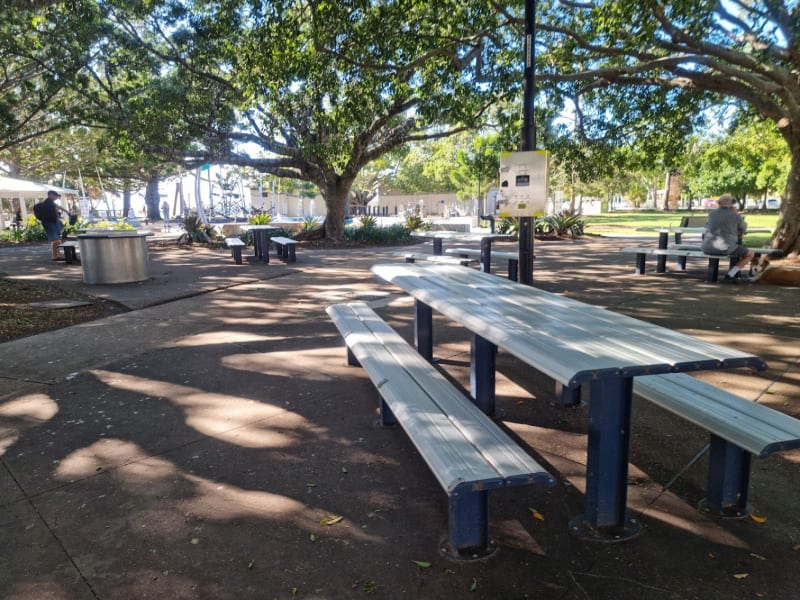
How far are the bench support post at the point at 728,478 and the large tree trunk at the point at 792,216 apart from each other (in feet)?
29.5

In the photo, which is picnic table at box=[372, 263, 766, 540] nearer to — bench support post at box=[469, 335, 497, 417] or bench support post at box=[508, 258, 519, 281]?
bench support post at box=[469, 335, 497, 417]

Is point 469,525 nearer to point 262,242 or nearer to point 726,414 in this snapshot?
point 726,414

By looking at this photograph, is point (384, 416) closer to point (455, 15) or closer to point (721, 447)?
point (721, 447)

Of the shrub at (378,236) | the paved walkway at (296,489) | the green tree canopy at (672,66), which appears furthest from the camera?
the shrub at (378,236)

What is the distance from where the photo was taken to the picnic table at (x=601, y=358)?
2.06 meters

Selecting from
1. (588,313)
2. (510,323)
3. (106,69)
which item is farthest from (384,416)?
(106,69)

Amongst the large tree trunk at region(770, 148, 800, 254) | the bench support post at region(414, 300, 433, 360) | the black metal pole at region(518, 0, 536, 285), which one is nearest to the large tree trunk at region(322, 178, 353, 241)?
the large tree trunk at region(770, 148, 800, 254)

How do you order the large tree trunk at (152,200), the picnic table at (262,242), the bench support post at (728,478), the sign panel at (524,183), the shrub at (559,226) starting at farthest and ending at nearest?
1. the large tree trunk at (152,200)
2. the shrub at (559,226)
3. the picnic table at (262,242)
4. the sign panel at (524,183)
5. the bench support post at (728,478)

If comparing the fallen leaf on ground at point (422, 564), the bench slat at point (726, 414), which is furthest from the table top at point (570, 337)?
the fallen leaf on ground at point (422, 564)

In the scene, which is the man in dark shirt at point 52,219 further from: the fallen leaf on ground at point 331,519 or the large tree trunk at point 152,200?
the large tree trunk at point 152,200

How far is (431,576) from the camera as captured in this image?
2.17 metres

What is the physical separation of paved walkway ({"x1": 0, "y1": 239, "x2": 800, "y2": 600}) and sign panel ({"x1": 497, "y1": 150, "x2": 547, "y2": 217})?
1.45 meters

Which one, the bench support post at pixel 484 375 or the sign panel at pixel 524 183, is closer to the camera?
the bench support post at pixel 484 375

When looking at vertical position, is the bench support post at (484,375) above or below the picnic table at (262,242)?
below
